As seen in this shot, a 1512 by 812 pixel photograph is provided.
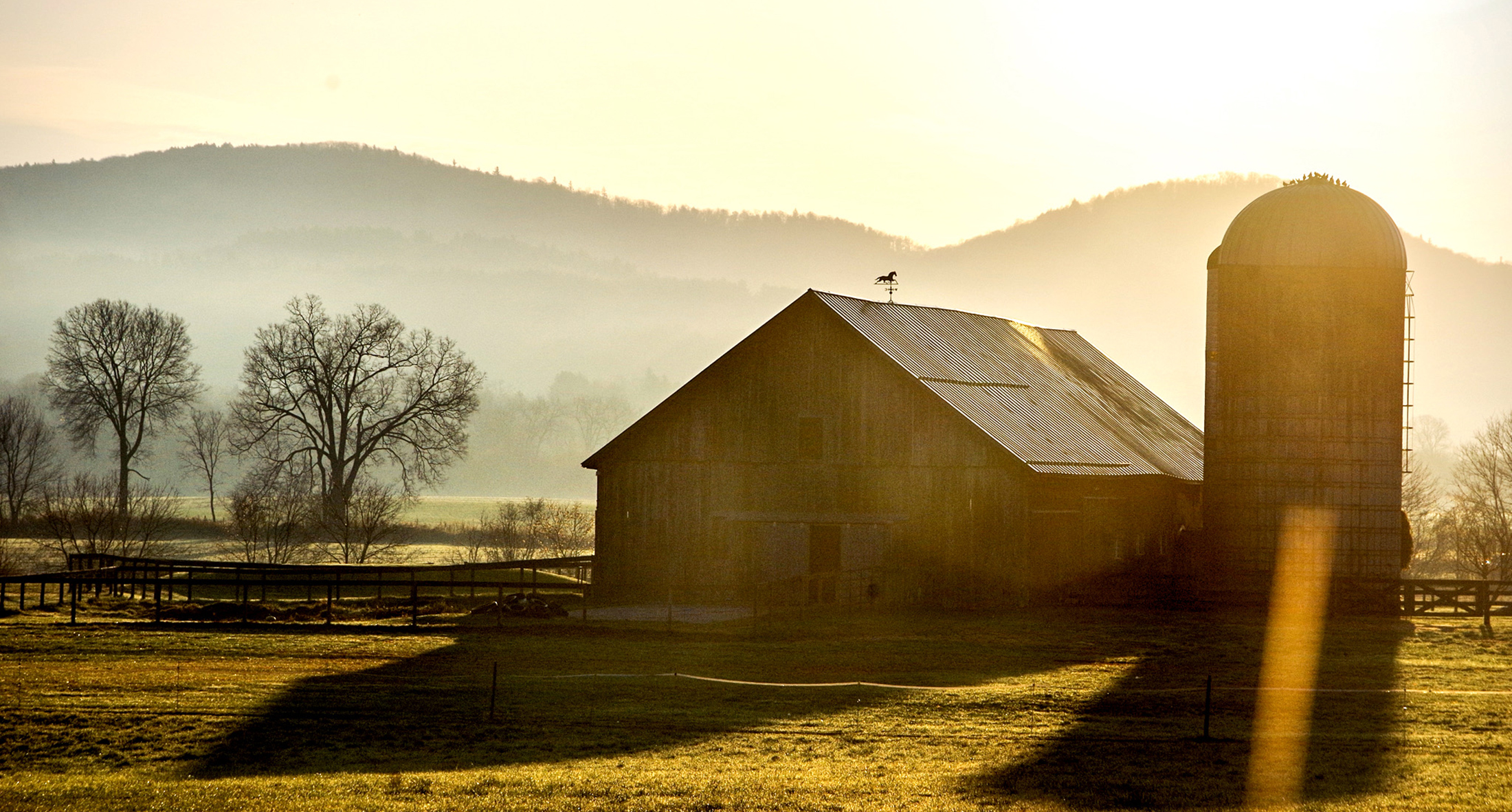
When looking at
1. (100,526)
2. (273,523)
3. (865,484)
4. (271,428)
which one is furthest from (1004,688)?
(273,523)

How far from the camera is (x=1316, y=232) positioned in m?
35.7

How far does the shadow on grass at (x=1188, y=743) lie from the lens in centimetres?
1560

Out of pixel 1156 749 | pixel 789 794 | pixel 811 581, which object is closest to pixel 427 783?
A: pixel 789 794

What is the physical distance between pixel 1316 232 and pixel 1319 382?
3657 millimetres

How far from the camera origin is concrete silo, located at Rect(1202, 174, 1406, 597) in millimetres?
35531

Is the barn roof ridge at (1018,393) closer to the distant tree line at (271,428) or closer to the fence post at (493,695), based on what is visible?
the fence post at (493,695)

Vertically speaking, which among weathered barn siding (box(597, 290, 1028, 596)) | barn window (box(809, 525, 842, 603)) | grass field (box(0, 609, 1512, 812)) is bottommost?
grass field (box(0, 609, 1512, 812))

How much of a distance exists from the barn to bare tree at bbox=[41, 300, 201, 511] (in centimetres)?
4729

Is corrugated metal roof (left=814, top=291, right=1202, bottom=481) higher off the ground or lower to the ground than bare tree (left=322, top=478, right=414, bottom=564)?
higher

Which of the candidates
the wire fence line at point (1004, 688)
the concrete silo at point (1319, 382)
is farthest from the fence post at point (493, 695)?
the concrete silo at point (1319, 382)

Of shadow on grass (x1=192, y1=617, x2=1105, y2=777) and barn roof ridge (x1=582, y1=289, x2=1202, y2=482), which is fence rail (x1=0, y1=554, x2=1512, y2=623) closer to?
shadow on grass (x1=192, y1=617, x2=1105, y2=777)

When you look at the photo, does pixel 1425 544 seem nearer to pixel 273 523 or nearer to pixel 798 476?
pixel 798 476

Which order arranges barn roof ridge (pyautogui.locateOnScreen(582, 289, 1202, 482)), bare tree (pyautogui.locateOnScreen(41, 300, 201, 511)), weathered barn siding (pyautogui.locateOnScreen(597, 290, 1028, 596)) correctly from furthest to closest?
1. bare tree (pyautogui.locateOnScreen(41, 300, 201, 511))
2. barn roof ridge (pyautogui.locateOnScreen(582, 289, 1202, 482))
3. weathered barn siding (pyautogui.locateOnScreen(597, 290, 1028, 596))

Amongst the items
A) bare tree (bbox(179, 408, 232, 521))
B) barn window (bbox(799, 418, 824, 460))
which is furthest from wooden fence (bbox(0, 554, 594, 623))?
bare tree (bbox(179, 408, 232, 521))
